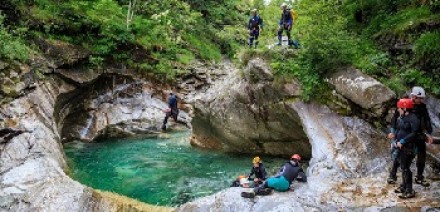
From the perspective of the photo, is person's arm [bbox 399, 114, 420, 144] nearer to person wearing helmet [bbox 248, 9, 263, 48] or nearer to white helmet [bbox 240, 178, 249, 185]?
white helmet [bbox 240, 178, 249, 185]

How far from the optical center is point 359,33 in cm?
1647

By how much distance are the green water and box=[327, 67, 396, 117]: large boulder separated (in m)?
4.50

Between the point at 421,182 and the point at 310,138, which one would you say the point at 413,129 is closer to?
the point at 421,182

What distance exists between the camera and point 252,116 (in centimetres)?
1711

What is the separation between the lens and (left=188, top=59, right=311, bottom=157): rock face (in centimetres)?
1579

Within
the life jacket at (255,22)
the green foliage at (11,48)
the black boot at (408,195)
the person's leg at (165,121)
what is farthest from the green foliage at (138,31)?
the black boot at (408,195)

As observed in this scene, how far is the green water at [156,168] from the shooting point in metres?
14.1

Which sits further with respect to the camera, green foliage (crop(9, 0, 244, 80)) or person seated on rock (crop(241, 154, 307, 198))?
green foliage (crop(9, 0, 244, 80))

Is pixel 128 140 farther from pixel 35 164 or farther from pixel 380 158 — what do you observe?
pixel 380 158

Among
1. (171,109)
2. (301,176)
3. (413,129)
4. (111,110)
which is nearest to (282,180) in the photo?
(301,176)

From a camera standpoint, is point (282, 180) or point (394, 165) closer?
point (394, 165)

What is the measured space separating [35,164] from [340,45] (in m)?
11.0

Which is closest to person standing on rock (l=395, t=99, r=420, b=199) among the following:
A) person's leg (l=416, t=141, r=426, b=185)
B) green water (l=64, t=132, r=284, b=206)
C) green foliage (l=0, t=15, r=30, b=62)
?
person's leg (l=416, t=141, r=426, b=185)

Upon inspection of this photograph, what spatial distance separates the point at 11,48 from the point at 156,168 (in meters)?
7.64
